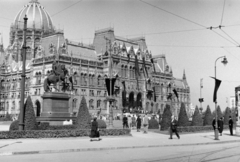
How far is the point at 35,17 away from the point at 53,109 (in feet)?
318

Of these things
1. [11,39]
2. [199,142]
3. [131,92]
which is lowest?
[199,142]

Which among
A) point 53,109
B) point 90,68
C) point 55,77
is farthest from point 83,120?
point 90,68

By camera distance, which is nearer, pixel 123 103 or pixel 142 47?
pixel 123 103

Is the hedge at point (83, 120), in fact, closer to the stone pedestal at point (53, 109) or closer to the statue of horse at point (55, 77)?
the stone pedestal at point (53, 109)

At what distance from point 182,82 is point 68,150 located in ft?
433

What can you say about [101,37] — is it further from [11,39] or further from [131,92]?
[11,39]

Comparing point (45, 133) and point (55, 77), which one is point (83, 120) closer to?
point (45, 133)

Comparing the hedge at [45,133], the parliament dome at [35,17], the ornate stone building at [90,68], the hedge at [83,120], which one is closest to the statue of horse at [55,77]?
the hedge at [83,120]

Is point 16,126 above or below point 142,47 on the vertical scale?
below

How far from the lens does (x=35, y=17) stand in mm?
122188

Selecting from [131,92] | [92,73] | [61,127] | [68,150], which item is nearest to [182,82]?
[131,92]

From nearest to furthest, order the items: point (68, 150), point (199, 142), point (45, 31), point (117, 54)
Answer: point (68, 150) < point (199, 142) < point (117, 54) < point (45, 31)

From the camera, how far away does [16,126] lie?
2698cm

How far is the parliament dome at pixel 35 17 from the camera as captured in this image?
120 metres
